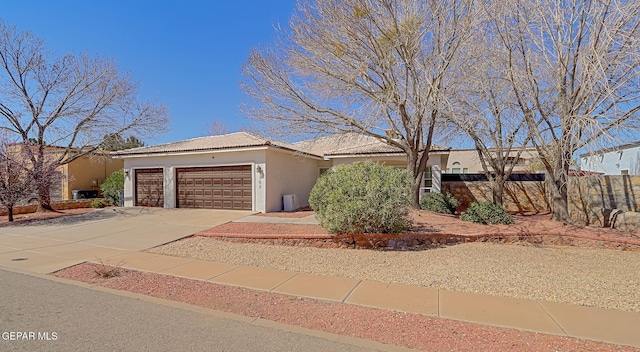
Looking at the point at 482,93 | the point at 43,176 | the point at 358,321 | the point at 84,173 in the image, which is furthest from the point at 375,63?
the point at 84,173

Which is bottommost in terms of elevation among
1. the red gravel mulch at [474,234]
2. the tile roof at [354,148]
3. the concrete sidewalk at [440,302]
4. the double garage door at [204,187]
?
the concrete sidewalk at [440,302]

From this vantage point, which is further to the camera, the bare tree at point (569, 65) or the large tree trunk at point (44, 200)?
the large tree trunk at point (44, 200)

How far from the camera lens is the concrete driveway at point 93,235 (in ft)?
24.2

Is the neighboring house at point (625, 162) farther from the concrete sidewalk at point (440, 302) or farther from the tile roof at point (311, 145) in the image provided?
the concrete sidewalk at point (440, 302)

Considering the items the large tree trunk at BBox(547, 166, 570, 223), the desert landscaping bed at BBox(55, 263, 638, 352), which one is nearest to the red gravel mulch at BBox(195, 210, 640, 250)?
the large tree trunk at BBox(547, 166, 570, 223)

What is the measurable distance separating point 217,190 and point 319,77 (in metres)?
7.65

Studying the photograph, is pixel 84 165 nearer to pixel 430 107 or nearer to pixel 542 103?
pixel 430 107

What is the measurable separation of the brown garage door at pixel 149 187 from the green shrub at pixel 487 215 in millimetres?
14871

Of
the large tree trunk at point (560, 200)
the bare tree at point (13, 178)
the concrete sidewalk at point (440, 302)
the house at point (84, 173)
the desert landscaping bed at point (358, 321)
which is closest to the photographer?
the desert landscaping bed at point (358, 321)

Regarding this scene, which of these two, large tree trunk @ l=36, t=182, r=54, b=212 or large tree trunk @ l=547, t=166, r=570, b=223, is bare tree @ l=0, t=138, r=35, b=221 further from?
large tree trunk @ l=547, t=166, r=570, b=223

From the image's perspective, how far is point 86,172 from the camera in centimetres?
2283

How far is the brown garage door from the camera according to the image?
1697cm

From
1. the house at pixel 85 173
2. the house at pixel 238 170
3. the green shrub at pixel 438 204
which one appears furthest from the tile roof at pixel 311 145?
the house at pixel 85 173

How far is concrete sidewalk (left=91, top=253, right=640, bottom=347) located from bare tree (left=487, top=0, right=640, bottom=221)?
5.92 metres
